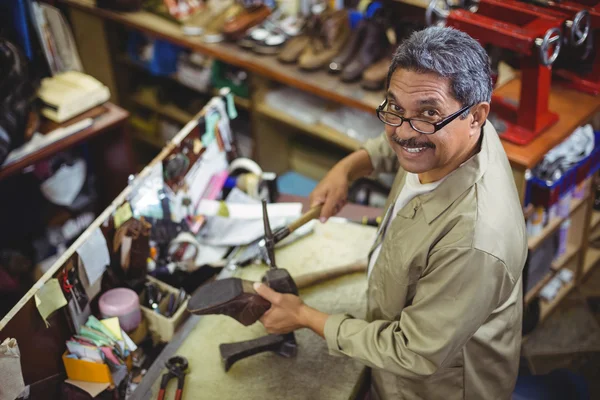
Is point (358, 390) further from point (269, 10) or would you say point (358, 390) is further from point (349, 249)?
point (269, 10)

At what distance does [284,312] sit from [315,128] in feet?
5.84

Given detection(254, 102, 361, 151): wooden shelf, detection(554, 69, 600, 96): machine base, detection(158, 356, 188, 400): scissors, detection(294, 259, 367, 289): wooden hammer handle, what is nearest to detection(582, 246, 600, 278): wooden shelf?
detection(554, 69, 600, 96): machine base

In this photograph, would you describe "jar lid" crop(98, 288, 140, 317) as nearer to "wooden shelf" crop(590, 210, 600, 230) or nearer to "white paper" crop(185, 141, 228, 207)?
"white paper" crop(185, 141, 228, 207)

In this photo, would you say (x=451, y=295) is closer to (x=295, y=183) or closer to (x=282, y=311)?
(x=282, y=311)

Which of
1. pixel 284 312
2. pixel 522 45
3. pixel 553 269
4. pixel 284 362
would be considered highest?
pixel 522 45

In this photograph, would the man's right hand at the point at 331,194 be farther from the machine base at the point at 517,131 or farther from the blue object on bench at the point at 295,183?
the blue object on bench at the point at 295,183

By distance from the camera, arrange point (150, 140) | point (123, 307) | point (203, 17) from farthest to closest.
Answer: point (150, 140) < point (203, 17) < point (123, 307)

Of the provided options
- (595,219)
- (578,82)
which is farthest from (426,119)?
(595,219)

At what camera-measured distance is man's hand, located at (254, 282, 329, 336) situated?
1.84 m

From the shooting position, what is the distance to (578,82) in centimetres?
283

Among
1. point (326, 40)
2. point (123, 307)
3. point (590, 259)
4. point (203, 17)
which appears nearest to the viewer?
point (123, 307)

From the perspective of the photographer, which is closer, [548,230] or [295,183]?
[548,230]

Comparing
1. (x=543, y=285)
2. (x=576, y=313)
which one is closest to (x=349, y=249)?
(x=543, y=285)

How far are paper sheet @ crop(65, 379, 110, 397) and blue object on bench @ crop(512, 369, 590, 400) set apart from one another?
1.47 meters
